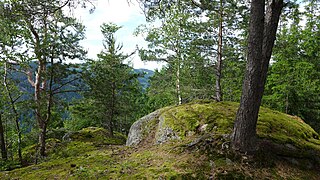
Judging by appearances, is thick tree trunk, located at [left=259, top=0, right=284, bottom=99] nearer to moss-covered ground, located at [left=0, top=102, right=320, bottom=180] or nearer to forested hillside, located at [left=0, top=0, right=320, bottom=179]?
forested hillside, located at [left=0, top=0, right=320, bottom=179]

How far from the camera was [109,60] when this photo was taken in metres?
11.8

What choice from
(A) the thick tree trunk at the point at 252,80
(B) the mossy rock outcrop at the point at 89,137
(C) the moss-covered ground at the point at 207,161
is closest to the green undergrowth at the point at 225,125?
(C) the moss-covered ground at the point at 207,161

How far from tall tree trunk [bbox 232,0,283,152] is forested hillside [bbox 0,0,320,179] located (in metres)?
0.02

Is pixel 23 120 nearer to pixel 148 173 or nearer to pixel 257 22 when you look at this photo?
pixel 148 173

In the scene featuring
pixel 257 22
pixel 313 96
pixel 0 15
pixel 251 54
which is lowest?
pixel 313 96

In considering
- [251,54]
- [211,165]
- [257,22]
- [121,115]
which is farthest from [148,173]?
[121,115]

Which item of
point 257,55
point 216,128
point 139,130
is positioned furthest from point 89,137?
point 257,55

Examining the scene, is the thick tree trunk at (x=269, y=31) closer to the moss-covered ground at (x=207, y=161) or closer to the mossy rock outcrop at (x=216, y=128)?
the moss-covered ground at (x=207, y=161)

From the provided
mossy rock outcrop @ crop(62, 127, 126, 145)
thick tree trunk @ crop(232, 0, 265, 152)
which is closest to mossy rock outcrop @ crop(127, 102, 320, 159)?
thick tree trunk @ crop(232, 0, 265, 152)

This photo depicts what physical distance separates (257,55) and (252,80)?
0.45 metres

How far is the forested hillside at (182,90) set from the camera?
13.7 feet

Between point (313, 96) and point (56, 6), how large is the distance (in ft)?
48.1

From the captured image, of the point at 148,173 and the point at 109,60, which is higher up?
the point at 109,60

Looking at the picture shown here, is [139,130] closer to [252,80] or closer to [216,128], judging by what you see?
[216,128]
